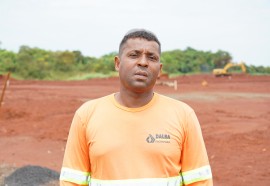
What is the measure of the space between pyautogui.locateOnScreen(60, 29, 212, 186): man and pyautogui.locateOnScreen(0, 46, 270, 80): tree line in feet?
131

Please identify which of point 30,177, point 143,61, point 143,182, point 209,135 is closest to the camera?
point 143,182

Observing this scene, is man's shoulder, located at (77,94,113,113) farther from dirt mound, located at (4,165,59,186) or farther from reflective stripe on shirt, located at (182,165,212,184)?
dirt mound, located at (4,165,59,186)

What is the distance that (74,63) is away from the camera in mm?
53375

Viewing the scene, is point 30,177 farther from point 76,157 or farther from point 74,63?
point 74,63

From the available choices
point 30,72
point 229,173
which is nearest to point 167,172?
point 229,173

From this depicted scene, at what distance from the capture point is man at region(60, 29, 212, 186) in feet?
7.28

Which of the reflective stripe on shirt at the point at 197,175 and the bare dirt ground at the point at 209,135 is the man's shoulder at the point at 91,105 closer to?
the reflective stripe on shirt at the point at 197,175

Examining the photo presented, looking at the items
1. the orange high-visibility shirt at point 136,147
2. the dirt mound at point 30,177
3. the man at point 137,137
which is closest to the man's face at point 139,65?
the man at point 137,137

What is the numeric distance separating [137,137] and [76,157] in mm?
345

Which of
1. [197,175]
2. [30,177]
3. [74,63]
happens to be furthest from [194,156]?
[74,63]

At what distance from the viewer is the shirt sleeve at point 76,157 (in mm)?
2338

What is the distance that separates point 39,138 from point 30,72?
114 ft

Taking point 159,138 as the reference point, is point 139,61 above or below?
above

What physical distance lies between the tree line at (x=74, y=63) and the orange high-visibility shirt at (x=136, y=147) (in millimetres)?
39886
